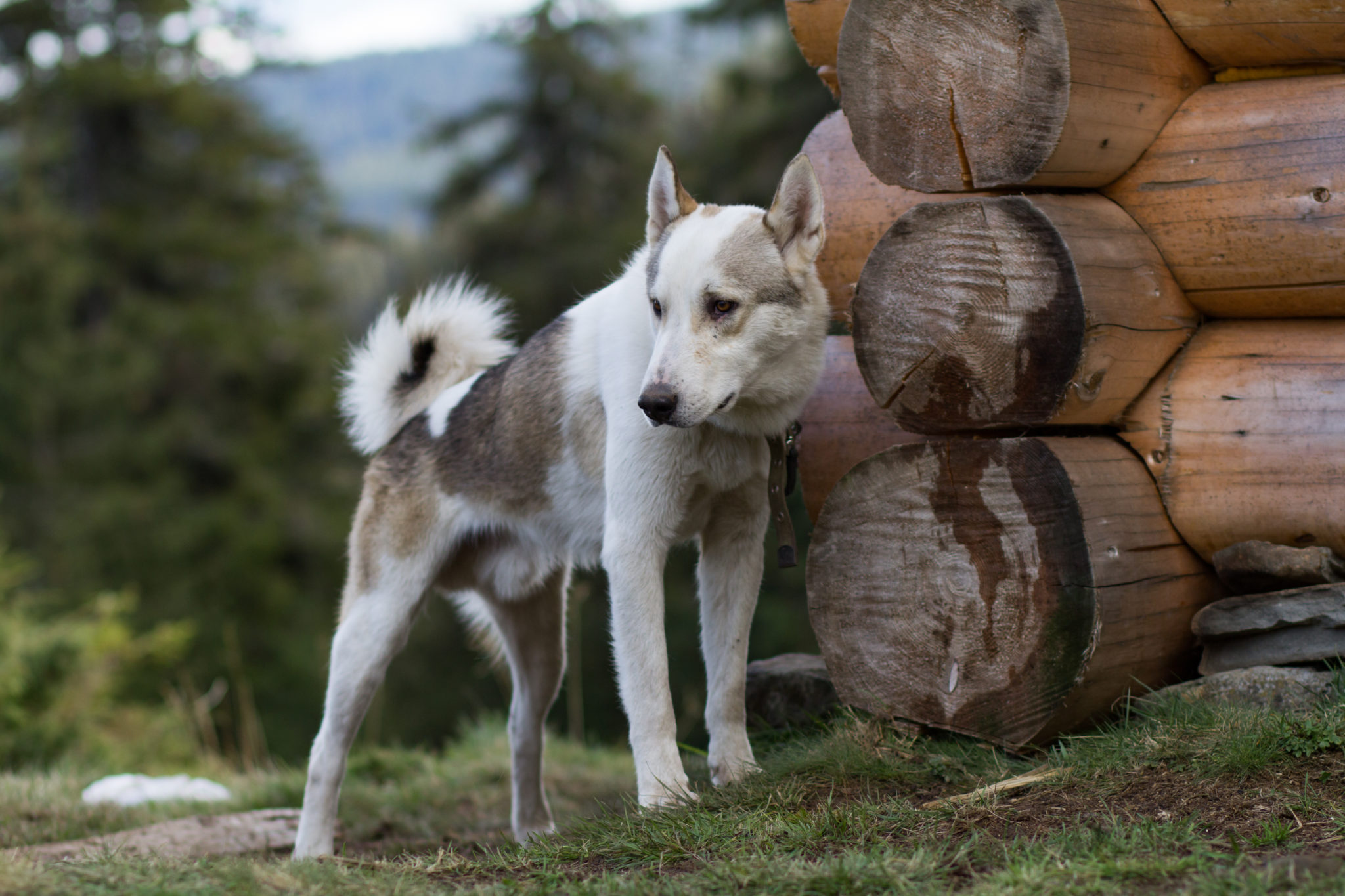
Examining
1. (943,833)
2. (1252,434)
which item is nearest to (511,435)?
(943,833)

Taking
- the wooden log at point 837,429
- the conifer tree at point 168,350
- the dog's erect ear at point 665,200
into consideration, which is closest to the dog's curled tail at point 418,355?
the dog's erect ear at point 665,200

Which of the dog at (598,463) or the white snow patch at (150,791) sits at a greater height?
the dog at (598,463)

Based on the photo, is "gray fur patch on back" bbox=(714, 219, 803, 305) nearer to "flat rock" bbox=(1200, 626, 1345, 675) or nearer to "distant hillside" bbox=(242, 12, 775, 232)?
"flat rock" bbox=(1200, 626, 1345, 675)

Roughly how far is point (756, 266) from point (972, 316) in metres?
0.66

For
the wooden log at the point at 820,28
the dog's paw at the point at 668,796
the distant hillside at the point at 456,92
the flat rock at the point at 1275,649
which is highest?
the distant hillside at the point at 456,92

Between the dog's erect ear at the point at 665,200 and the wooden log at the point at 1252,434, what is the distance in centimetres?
159

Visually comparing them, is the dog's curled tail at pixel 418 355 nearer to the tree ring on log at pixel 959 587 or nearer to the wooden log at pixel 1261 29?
the tree ring on log at pixel 959 587

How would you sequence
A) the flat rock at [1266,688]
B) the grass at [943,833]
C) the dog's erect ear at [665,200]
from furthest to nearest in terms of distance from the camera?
the dog's erect ear at [665,200]
the flat rock at [1266,688]
the grass at [943,833]

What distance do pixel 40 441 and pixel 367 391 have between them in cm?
1449

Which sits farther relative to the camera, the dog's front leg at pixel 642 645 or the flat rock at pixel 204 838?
the flat rock at pixel 204 838

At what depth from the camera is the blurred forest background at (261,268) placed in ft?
53.9

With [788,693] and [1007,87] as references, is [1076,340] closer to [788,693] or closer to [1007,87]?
[1007,87]

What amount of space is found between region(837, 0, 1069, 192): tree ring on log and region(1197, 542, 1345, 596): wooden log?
4.24ft

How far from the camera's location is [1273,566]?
3.40m
